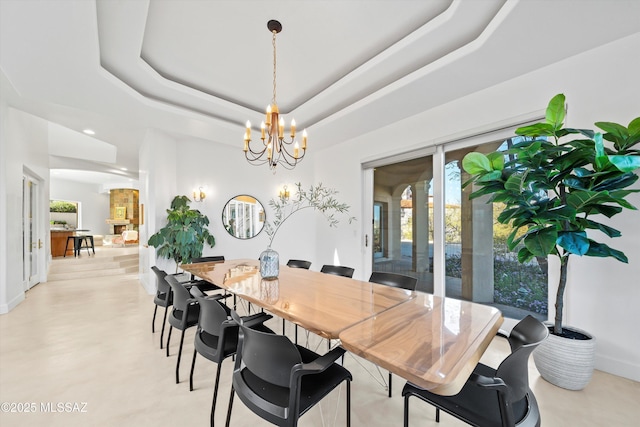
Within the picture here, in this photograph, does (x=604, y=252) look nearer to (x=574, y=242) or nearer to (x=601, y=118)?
(x=574, y=242)

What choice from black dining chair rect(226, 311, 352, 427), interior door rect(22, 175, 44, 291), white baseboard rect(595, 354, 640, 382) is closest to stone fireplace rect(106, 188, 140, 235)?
interior door rect(22, 175, 44, 291)

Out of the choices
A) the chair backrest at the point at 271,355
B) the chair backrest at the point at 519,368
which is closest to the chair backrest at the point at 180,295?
the chair backrest at the point at 271,355

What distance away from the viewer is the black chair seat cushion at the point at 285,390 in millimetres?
1172

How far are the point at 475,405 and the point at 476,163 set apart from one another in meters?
1.65

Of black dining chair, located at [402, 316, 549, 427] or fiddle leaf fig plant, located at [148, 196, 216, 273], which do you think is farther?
fiddle leaf fig plant, located at [148, 196, 216, 273]

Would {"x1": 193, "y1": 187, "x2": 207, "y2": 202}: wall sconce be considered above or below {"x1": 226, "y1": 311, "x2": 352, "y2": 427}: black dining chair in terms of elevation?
above

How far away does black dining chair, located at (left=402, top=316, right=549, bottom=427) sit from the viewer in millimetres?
1000

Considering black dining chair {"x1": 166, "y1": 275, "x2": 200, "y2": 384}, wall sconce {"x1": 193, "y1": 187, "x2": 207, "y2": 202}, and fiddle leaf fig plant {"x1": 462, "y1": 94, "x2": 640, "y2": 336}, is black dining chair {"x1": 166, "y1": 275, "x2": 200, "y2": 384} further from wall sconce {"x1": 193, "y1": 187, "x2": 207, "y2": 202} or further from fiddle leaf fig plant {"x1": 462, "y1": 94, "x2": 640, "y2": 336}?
wall sconce {"x1": 193, "y1": 187, "x2": 207, "y2": 202}

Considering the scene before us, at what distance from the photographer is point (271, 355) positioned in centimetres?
117

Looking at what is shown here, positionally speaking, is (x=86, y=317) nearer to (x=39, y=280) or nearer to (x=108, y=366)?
(x=108, y=366)

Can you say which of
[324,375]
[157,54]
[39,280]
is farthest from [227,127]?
[39,280]

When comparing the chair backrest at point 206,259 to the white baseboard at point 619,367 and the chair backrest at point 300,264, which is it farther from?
the white baseboard at point 619,367

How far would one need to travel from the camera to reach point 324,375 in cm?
140

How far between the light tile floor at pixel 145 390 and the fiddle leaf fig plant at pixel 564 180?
0.54 metres
